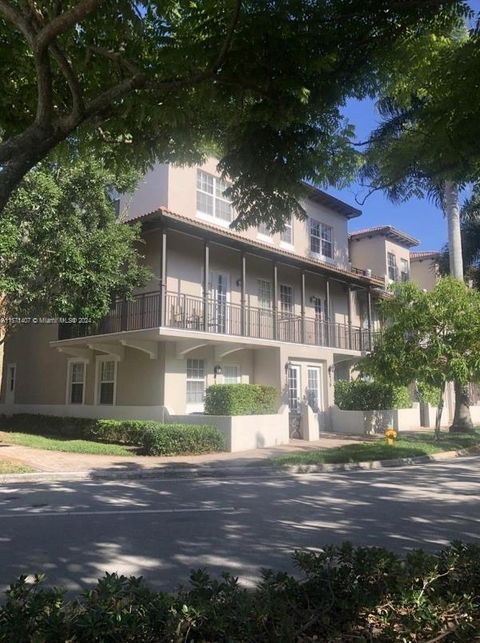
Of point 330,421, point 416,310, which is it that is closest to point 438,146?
point 416,310

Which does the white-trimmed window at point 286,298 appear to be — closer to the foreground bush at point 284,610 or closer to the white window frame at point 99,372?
the white window frame at point 99,372

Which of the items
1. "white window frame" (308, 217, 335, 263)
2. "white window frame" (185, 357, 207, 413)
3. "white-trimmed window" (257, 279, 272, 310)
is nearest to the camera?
"white window frame" (185, 357, 207, 413)

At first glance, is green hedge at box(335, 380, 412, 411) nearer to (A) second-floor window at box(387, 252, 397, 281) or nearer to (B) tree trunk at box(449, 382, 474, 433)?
(B) tree trunk at box(449, 382, 474, 433)

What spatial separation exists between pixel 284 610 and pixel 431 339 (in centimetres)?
1710

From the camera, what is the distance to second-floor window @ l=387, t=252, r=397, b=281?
33.0 m

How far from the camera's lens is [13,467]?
13391 millimetres

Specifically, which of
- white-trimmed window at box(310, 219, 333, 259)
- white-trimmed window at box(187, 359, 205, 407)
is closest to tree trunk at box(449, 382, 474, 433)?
white-trimmed window at box(310, 219, 333, 259)

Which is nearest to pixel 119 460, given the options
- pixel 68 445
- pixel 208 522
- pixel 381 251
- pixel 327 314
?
pixel 68 445

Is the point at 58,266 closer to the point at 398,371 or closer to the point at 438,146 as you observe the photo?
the point at 398,371

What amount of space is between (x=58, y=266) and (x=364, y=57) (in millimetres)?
13074

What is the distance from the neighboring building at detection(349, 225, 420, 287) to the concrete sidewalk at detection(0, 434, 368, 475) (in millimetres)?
17913

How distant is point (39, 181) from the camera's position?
15359 millimetres

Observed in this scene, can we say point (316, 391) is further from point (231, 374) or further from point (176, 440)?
point (176, 440)

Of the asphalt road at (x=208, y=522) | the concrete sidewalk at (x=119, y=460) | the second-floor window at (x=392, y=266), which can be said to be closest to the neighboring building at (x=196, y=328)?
the concrete sidewalk at (x=119, y=460)
